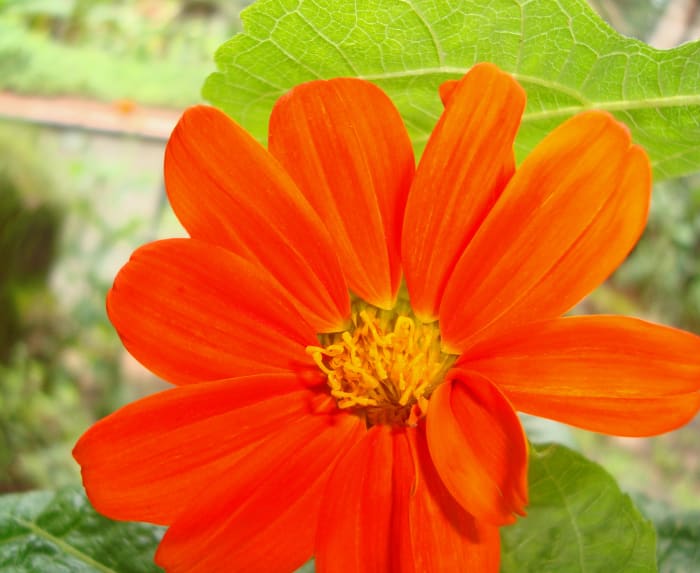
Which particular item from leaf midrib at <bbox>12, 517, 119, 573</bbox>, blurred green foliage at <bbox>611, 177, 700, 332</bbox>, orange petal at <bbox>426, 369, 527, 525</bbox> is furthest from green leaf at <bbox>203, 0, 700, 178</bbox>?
blurred green foliage at <bbox>611, 177, 700, 332</bbox>

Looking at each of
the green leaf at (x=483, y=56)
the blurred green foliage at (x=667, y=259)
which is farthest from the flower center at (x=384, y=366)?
the blurred green foliage at (x=667, y=259)

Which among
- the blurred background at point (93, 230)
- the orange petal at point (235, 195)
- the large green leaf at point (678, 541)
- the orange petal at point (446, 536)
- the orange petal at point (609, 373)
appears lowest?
the blurred background at point (93, 230)

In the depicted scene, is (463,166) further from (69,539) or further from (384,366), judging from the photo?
(69,539)

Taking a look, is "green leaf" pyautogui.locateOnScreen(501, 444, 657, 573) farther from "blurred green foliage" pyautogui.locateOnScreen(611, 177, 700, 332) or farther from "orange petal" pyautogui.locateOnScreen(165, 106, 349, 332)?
"blurred green foliage" pyautogui.locateOnScreen(611, 177, 700, 332)

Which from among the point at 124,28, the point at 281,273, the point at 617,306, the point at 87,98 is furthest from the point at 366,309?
the point at 124,28

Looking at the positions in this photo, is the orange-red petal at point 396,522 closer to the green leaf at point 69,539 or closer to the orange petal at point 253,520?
the orange petal at point 253,520

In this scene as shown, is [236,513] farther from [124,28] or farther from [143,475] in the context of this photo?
[124,28]
